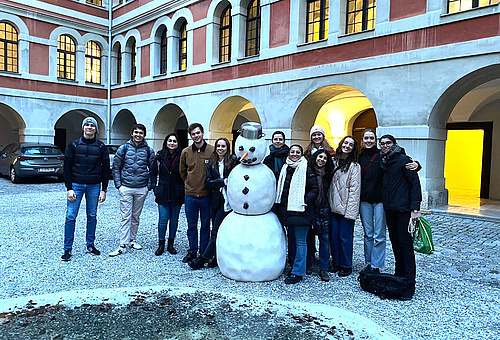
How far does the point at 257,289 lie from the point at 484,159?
11.7 meters

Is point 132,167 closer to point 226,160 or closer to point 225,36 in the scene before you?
point 226,160

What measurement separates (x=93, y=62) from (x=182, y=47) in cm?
630

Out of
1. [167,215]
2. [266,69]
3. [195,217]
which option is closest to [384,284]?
[195,217]

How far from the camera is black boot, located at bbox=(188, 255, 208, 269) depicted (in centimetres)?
523

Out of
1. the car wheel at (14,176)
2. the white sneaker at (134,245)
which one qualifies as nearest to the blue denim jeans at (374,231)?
the white sneaker at (134,245)

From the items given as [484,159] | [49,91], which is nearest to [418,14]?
[484,159]

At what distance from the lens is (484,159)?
13180mm

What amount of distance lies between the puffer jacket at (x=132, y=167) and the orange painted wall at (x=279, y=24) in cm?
839

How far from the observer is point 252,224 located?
4781 millimetres

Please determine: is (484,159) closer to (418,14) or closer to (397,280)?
(418,14)

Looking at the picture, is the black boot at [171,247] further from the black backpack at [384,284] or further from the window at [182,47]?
the window at [182,47]

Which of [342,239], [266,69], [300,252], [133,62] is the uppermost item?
[133,62]

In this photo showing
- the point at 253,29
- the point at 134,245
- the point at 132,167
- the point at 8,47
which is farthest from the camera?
the point at 8,47

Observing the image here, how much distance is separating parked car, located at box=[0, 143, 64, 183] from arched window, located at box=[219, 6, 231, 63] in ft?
23.6
